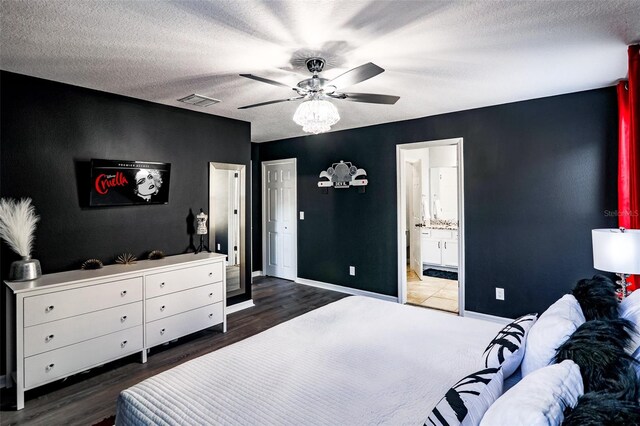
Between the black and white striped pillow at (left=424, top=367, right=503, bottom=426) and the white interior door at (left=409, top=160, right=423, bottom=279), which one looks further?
the white interior door at (left=409, top=160, right=423, bottom=279)

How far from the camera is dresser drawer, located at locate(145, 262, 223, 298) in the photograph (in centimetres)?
317

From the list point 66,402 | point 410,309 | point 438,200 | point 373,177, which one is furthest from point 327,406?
point 438,200

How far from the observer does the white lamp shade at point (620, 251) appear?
2174mm

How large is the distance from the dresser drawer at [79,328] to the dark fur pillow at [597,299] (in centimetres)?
339

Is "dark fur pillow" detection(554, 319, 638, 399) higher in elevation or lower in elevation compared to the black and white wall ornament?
lower

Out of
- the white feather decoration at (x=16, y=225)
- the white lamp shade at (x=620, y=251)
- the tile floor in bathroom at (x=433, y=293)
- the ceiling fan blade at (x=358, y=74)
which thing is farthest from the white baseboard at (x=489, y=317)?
the white feather decoration at (x=16, y=225)

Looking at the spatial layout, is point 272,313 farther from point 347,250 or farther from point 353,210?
point 353,210

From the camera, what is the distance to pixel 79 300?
2.70m

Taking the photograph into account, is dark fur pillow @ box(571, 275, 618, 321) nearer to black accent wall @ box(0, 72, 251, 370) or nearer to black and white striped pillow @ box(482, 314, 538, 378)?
black and white striped pillow @ box(482, 314, 538, 378)

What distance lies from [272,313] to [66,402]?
2.29 meters

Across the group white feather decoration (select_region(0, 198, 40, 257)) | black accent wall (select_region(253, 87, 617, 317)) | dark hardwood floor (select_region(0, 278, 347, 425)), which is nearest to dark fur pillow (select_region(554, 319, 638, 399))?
black accent wall (select_region(253, 87, 617, 317))

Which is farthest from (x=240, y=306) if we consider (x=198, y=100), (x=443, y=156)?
(x=443, y=156)

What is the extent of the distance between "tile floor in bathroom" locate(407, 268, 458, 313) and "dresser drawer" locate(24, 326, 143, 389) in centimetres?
349

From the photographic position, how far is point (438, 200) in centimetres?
736
